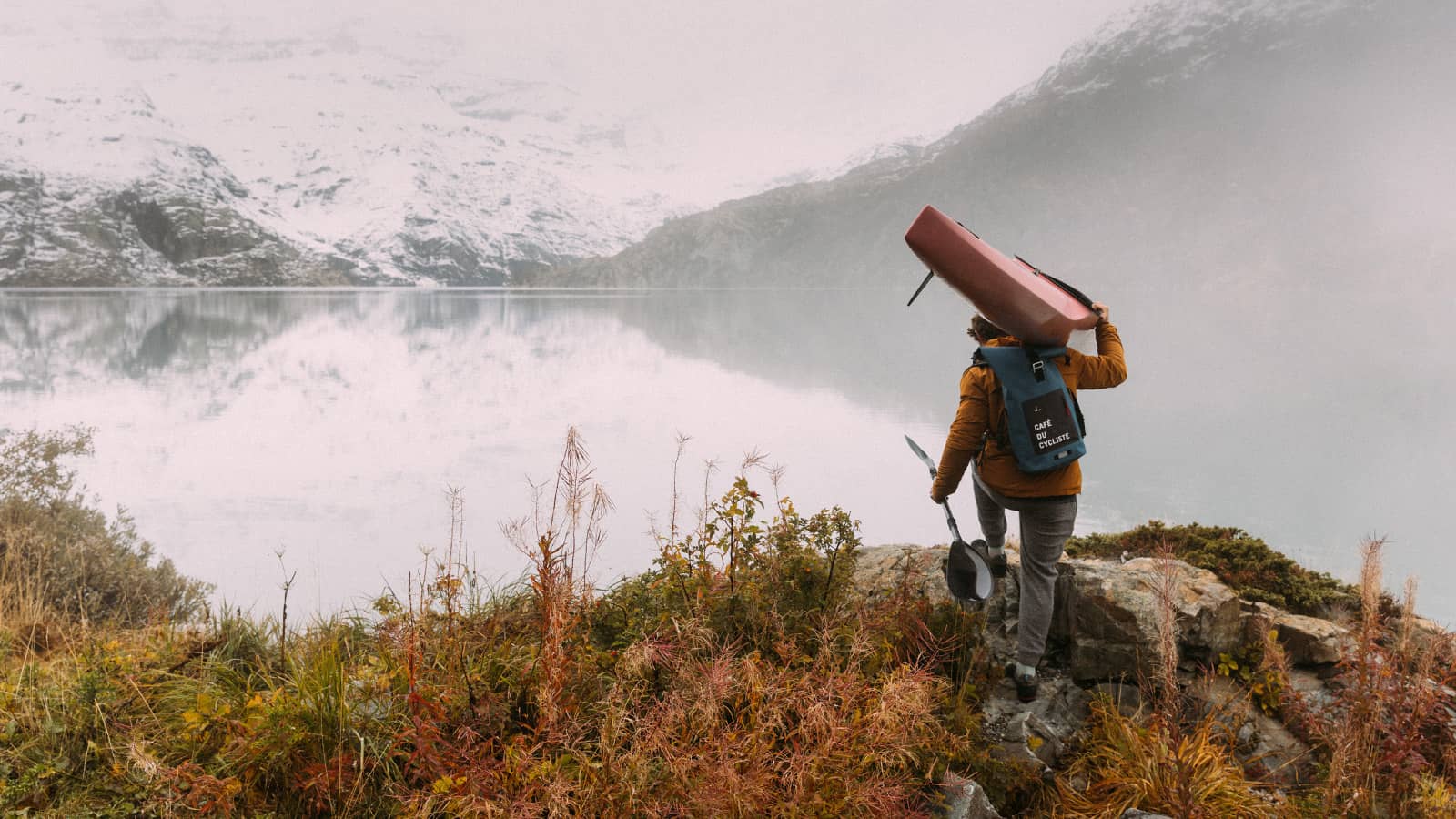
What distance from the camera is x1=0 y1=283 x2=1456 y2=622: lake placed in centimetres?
1598

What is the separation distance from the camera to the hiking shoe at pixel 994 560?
551cm

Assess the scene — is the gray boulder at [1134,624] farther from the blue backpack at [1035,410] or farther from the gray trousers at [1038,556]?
the blue backpack at [1035,410]

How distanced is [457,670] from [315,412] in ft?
97.4

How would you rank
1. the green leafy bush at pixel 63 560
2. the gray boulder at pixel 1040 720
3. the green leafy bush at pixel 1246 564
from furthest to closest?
the green leafy bush at pixel 63 560 < the green leafy bush at pixel 1246 564 < the gray boulder at pixel 1040 720

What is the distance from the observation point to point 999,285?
15.1ft

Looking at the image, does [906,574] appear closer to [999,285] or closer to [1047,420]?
[1047,420]

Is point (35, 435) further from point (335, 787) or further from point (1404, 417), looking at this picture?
point (1404, 417)

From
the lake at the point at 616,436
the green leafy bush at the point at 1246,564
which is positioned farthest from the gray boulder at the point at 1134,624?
the lake at the point at 616,436

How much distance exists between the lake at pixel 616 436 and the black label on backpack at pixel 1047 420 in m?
2.27

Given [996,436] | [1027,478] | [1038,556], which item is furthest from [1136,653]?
[996,436]

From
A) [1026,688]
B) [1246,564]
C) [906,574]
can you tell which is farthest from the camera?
[1246,564]

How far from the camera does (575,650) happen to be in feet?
13.1

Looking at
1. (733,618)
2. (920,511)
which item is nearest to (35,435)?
(733,618)

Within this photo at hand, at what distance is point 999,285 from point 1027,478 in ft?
4.10
